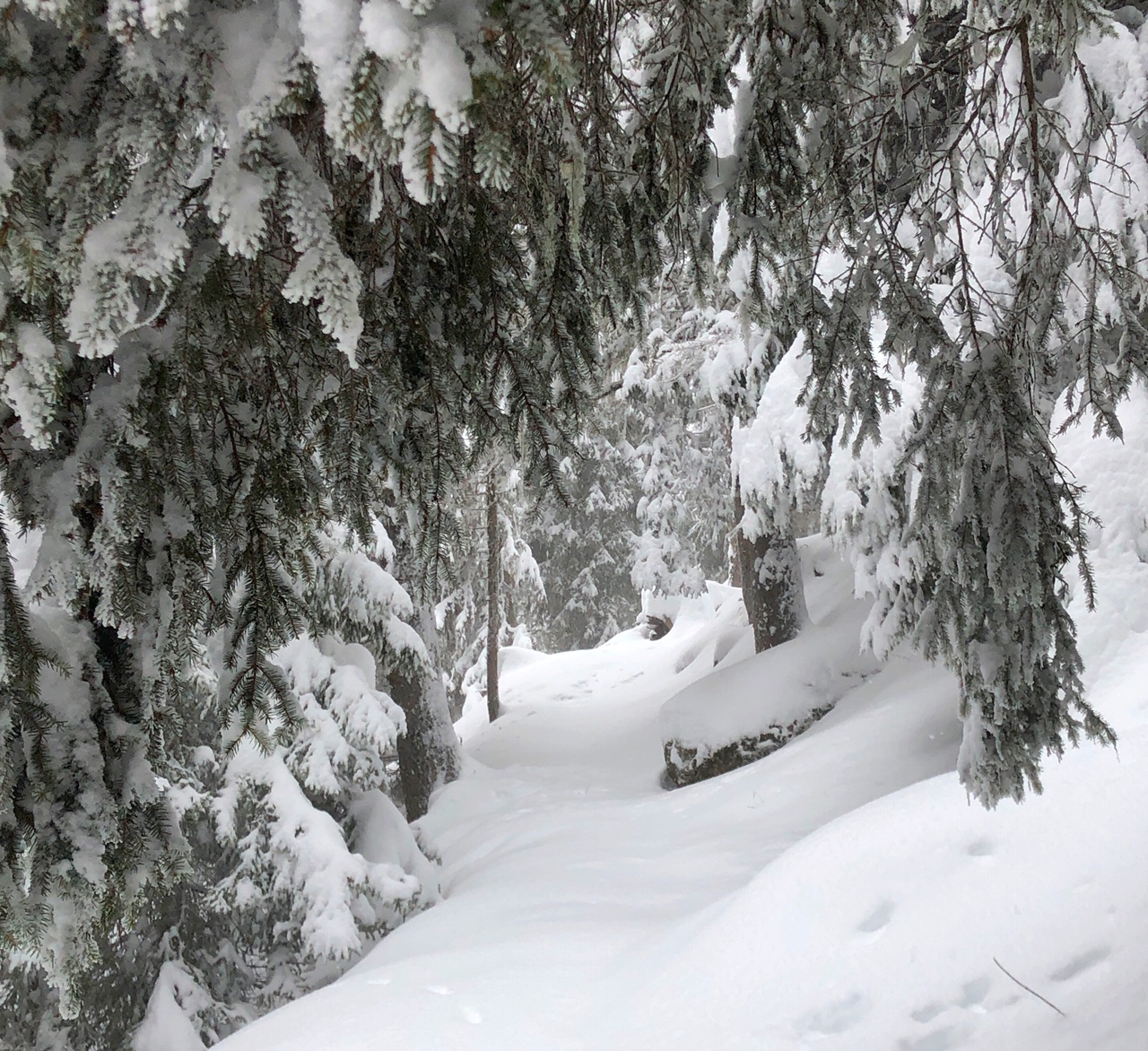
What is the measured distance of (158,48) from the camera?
1.49 m

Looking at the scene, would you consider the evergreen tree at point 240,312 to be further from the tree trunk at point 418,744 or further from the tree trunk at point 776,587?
the tree trunk at point 776,587

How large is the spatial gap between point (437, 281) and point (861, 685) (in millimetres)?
7606

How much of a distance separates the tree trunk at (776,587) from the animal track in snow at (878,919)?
6.67 metres

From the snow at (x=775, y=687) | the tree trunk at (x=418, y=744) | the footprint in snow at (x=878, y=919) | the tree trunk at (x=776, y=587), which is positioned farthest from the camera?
the tree trunk at (x=776, y=587)

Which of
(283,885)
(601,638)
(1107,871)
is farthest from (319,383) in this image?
(601,638)

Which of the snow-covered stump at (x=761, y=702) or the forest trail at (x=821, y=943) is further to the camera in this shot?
the snow-covered stump at (x=761, y=702)

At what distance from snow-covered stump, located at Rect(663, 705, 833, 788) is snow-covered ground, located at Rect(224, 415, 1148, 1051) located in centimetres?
159

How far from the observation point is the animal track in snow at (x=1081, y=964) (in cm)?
312

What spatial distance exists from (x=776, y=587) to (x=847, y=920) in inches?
269

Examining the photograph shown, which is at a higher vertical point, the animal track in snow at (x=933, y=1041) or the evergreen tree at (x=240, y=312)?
the evergreen tree at (x=240, y=312)

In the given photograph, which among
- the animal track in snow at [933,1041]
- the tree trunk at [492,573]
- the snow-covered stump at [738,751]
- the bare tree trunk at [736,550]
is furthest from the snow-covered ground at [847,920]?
the tree trunk at [492,573]

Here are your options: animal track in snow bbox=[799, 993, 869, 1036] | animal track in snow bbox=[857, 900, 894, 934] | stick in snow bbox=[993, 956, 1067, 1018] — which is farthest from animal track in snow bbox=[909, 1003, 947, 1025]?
animal track in snow bbox=[857, 900, 894, 934]

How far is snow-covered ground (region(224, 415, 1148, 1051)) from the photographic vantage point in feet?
10.4

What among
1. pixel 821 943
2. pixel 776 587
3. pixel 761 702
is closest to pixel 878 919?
pixel 821 943
